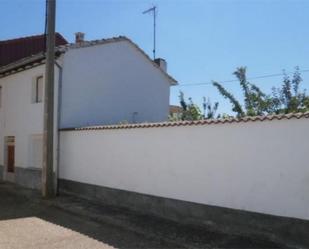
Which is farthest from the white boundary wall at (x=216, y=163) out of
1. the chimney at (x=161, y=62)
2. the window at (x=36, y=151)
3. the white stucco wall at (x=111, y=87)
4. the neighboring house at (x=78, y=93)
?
the chimney at (x=161, y=62)

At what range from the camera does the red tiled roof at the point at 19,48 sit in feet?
77.6

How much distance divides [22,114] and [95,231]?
9.59 metres

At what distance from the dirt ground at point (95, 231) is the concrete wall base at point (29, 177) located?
10.6ft

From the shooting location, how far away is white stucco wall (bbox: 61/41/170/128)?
1532 centimetres

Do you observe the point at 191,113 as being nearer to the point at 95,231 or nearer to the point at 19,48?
the point at 95,231

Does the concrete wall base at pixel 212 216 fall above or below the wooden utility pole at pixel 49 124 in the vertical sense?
below

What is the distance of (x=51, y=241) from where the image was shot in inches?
334

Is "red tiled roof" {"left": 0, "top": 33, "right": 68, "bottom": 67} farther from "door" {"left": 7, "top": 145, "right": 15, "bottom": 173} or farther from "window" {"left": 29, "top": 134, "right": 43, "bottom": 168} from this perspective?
"window" {"left": 29, "top": 134, "right": 43, "bottom": 168}

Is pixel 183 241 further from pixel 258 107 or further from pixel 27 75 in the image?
pixel 27 75

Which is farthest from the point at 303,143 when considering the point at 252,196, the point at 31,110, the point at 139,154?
the point at 31,110

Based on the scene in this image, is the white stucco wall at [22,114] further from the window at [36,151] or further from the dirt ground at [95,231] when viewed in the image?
the dirt ground at [95,231]

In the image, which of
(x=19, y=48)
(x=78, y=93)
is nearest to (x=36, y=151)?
(x=78, y=93)

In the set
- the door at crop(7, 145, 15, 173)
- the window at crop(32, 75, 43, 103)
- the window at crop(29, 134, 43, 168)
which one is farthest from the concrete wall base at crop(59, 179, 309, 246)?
the door at crop(7, 145, 15, 173)

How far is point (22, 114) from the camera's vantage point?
17547mm
